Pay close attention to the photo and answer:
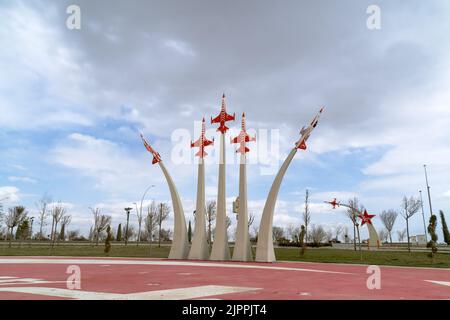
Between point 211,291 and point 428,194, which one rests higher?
point 428,194

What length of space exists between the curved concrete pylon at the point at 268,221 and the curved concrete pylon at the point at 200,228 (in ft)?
15.1

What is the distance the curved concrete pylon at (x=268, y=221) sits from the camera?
25.4m

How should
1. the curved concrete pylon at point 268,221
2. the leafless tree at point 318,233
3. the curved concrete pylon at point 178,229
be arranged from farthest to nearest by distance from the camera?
the leafless tree at point 318,233 < the curved concrete pylon at point 178,229 < the curved concrete pylon at point 268,221

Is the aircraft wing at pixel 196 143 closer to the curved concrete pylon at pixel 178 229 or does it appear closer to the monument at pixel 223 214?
the monument at pixel 223 214

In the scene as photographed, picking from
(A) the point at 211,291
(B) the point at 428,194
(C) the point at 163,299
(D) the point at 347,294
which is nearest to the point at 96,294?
(C) the point at 163,299

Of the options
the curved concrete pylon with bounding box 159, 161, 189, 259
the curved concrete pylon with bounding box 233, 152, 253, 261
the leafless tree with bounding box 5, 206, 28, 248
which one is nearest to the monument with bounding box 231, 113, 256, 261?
the curved concrete pylon with bounding box 233, 152, 253, 261

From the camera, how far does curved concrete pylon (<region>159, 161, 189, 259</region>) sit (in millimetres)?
28359

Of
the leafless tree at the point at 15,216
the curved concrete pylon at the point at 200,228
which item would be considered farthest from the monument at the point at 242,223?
the leafless tree at the point at 15,216

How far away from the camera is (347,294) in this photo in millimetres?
9672

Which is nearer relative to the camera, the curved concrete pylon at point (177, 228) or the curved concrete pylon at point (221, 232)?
the curved concrete pylon at point (221, 232)

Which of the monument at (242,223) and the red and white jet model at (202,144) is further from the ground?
the red and white jet model at (202,144)

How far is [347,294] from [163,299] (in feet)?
16.7

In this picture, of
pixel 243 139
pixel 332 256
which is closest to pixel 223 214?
pixel 243 139
